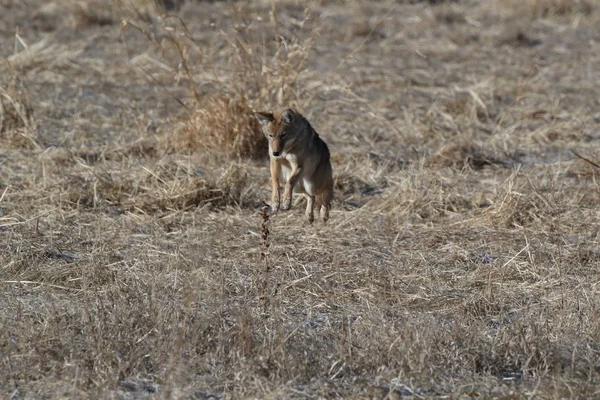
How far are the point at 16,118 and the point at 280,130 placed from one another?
3.67 m

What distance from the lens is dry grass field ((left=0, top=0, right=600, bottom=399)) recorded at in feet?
17.5

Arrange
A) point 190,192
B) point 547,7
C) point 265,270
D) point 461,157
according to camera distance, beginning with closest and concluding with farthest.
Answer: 1. point 265,270
2. point 190,192
3. point 461,157
4. point 547,7

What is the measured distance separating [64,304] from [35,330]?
26.9 inches

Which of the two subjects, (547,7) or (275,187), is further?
(547,7)

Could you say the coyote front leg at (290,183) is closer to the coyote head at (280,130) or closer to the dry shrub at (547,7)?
the coyote head at (280,130)

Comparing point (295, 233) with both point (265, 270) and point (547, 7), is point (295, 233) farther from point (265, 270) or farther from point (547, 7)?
point (547, 7)

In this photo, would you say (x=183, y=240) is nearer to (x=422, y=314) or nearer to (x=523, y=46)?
(x=422, y=314)

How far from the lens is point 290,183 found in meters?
8.06

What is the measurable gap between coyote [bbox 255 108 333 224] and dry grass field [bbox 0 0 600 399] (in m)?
0.22

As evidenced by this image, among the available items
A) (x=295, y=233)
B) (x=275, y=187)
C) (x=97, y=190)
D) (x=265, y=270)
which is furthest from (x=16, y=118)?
(x=265, y=270)

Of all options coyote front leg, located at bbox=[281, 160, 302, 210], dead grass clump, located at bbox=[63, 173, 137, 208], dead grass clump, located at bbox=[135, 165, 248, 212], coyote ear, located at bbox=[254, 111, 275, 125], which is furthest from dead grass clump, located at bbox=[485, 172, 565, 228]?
dead grass clump, located at bbox=[63, 173, 137, 208]

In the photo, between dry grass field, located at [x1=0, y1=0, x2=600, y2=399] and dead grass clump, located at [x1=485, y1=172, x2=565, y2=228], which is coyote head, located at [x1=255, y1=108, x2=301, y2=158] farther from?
dead grass clump, located at [x1=485, y1=172, x2=565, y2=228]

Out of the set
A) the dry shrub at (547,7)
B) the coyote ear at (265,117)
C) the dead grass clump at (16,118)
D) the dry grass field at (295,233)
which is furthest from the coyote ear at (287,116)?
the dry shrub at (547,7)

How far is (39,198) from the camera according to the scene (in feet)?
28.1
